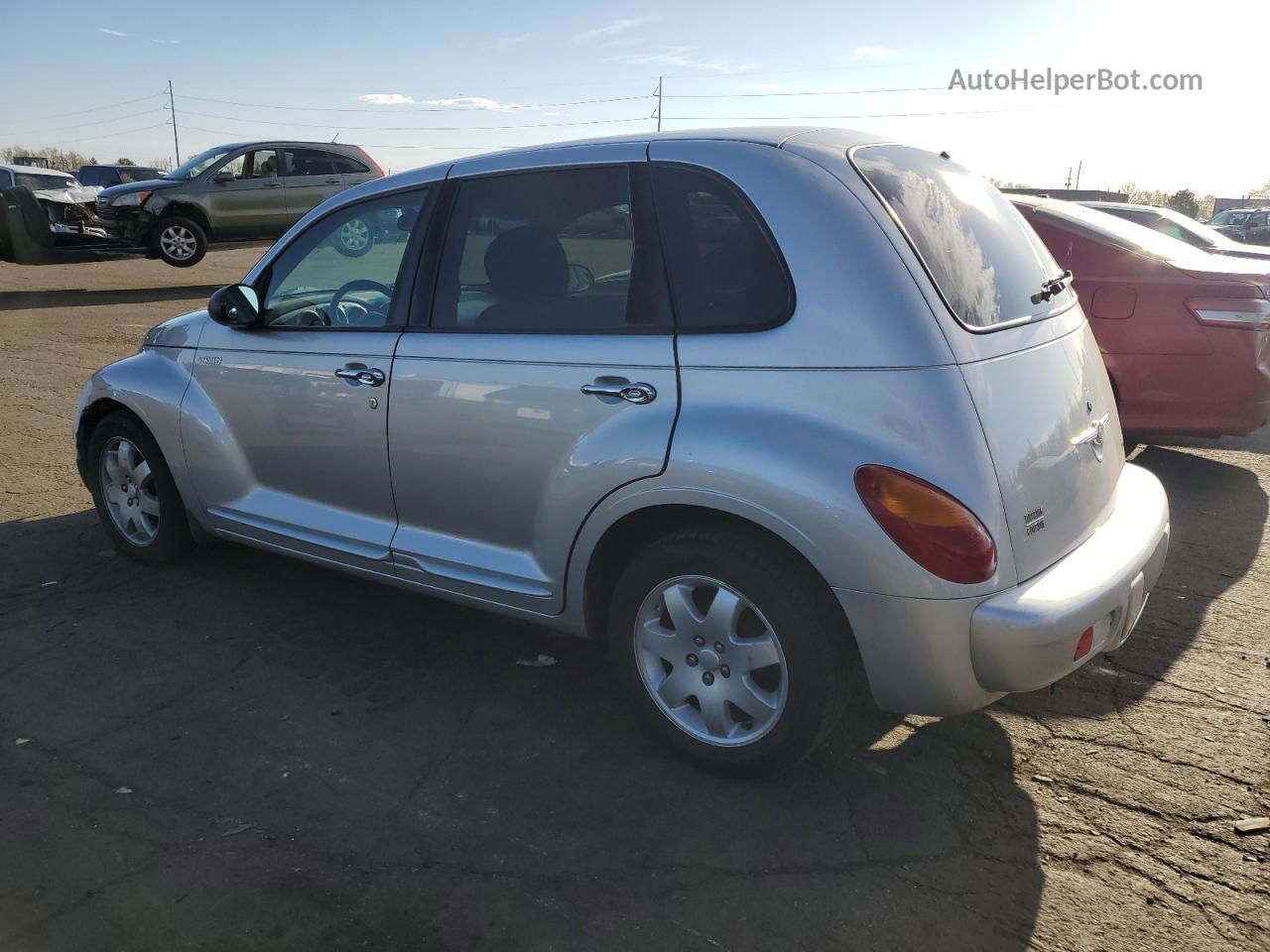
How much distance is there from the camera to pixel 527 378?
10.4 feet

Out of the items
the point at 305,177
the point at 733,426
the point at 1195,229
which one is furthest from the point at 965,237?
the point at 305,177

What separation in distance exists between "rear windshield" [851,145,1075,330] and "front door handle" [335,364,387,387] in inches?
69.5

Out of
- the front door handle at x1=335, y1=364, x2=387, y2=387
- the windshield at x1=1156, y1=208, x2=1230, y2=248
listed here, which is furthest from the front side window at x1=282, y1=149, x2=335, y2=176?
the front door handle at x1=335, y1=364, x2=387, y2=387

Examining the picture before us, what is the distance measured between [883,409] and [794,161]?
2.62 ft

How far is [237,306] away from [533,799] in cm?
232

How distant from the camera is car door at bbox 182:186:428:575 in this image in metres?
3.65

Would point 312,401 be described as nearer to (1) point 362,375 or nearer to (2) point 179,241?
(1) point 362,375

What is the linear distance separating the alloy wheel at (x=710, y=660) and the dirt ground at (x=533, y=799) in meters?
0.21

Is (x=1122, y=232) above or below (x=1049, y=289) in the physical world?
above

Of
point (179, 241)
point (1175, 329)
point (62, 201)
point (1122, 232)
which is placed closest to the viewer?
point (1175, 329)

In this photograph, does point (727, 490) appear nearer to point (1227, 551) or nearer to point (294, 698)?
point (294, 698)

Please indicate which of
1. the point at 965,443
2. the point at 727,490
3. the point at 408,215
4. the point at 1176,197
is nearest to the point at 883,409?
the point at 965,443

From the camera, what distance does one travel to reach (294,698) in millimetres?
3537

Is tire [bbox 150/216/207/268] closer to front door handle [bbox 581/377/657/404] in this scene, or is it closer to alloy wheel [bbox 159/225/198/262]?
alloy wheel [bbox 159/225/198/262]
